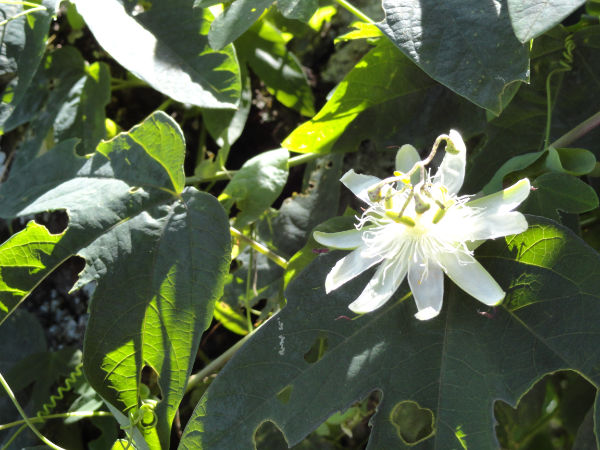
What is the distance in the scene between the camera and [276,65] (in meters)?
1.26

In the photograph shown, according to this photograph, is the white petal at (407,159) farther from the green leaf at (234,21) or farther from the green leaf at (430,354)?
the green leaf at (234,21)

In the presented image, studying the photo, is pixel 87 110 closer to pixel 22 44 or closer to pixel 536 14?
pixel 22 44

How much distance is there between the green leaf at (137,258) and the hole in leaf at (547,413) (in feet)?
1.75

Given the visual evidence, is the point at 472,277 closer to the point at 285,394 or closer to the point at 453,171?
the point at 453,171

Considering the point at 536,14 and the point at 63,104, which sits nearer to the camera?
the point at 536,14

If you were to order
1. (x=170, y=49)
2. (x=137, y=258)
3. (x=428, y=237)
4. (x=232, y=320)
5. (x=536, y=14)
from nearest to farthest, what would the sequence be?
(x=536, y=14) < (x=428, y=237) < (x=137, y=258) < (x=170, y=49) < (x=232, y=320)

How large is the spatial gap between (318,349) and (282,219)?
1.20ft

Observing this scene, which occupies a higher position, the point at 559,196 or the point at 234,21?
the point at 234,21

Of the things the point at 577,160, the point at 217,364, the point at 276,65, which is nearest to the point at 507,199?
the point at 577,160

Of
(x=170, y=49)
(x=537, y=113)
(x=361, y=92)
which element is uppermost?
(x=170, y=49)

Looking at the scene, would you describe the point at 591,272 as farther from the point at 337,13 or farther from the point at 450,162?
the point at 337,13

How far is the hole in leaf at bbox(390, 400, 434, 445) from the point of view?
0.74 m

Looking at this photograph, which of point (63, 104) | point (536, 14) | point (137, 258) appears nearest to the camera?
point (536, 14)

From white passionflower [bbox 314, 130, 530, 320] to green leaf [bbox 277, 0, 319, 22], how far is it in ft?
0.92
